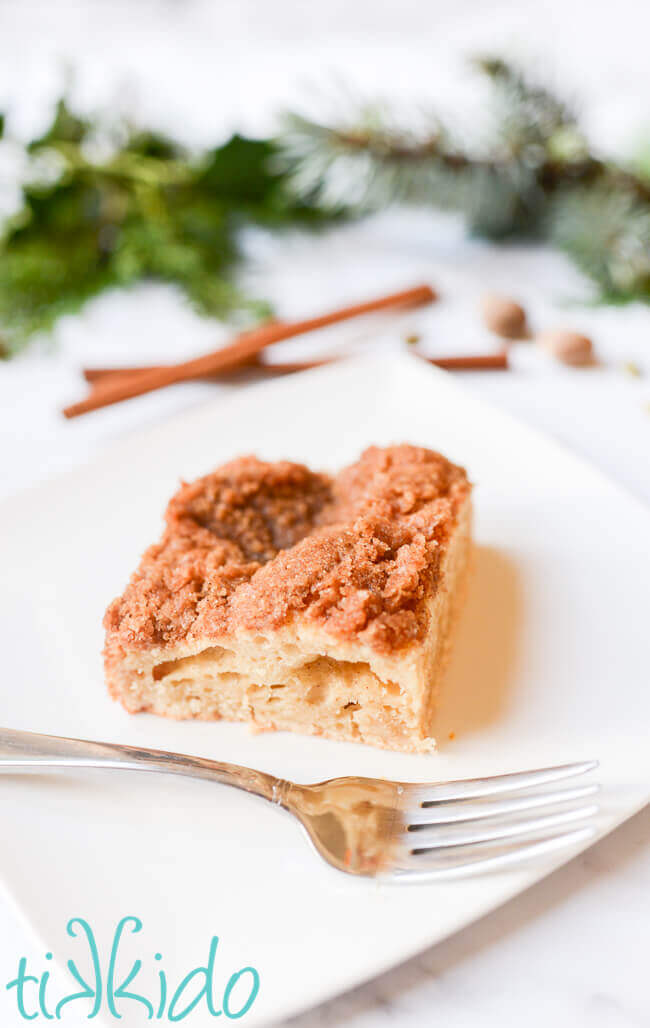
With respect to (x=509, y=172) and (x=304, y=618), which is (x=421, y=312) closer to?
(x=509, y=172)

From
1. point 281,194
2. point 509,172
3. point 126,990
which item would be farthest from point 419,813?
point 281,194

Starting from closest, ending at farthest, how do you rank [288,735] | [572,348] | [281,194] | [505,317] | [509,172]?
[288,735], [572,348], [505,317], [509,172], [281,194]

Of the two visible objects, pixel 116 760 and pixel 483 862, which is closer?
pixel 483 862

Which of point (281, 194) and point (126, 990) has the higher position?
point (281, 194)

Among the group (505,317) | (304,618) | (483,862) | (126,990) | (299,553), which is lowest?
(126,990)

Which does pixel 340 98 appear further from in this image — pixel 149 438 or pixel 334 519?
pixel 334 519

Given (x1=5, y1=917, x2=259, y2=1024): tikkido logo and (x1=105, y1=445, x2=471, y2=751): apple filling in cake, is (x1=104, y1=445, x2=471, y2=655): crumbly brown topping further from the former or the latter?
(x1=5, y1=917, x2=259, y2=1024): tikkido logo

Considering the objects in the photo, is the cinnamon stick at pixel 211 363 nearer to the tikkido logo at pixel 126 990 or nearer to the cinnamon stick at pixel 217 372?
the cinnamon stick at pixel 217 372

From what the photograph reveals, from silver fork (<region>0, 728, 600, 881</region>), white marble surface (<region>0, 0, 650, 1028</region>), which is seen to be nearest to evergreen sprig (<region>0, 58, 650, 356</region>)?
white marble surface (<region>0, 0, 650, 1028</region>)
